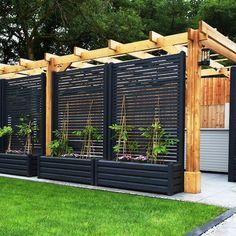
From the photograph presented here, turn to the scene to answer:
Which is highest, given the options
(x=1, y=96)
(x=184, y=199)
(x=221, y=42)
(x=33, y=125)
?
(x=221, y=42)

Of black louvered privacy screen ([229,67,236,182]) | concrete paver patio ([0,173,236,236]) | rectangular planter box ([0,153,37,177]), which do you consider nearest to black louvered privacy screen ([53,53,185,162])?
concrete paver patio ([0,173,236,236])

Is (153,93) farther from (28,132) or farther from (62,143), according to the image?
(28,132)

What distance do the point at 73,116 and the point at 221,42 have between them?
314cm

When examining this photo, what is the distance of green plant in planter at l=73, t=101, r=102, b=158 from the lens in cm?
747

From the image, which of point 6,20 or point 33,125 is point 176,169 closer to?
point 33,125

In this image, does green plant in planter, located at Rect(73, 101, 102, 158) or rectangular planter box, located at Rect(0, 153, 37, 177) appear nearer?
Answer: green plant in planter, located at Rect(73, 101, 102, 158)

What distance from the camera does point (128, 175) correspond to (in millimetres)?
6500

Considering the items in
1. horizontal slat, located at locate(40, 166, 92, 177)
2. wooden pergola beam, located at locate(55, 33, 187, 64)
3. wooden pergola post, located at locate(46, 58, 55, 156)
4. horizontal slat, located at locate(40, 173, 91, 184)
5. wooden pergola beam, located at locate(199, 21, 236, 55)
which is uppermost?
wooden pergola beam, located at locate(199, 21, 236, 55)

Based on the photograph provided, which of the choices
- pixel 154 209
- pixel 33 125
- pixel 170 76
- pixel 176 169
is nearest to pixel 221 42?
pixel 170 76

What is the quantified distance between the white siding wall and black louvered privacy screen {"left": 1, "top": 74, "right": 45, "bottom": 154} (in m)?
3.56

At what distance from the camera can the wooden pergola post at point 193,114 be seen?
621cm

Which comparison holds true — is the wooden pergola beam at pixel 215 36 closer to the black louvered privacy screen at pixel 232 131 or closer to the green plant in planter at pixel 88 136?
the black louvered privacy screen at pixel 232 131

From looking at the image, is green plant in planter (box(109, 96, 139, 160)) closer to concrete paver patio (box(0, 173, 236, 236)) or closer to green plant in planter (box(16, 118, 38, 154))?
concrete paver patio (box(0, 173, 236, 236))

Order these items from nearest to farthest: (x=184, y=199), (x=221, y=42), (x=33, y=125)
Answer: (x=184, y=199) < (x=221, y=42) < (x=33, y=125)
